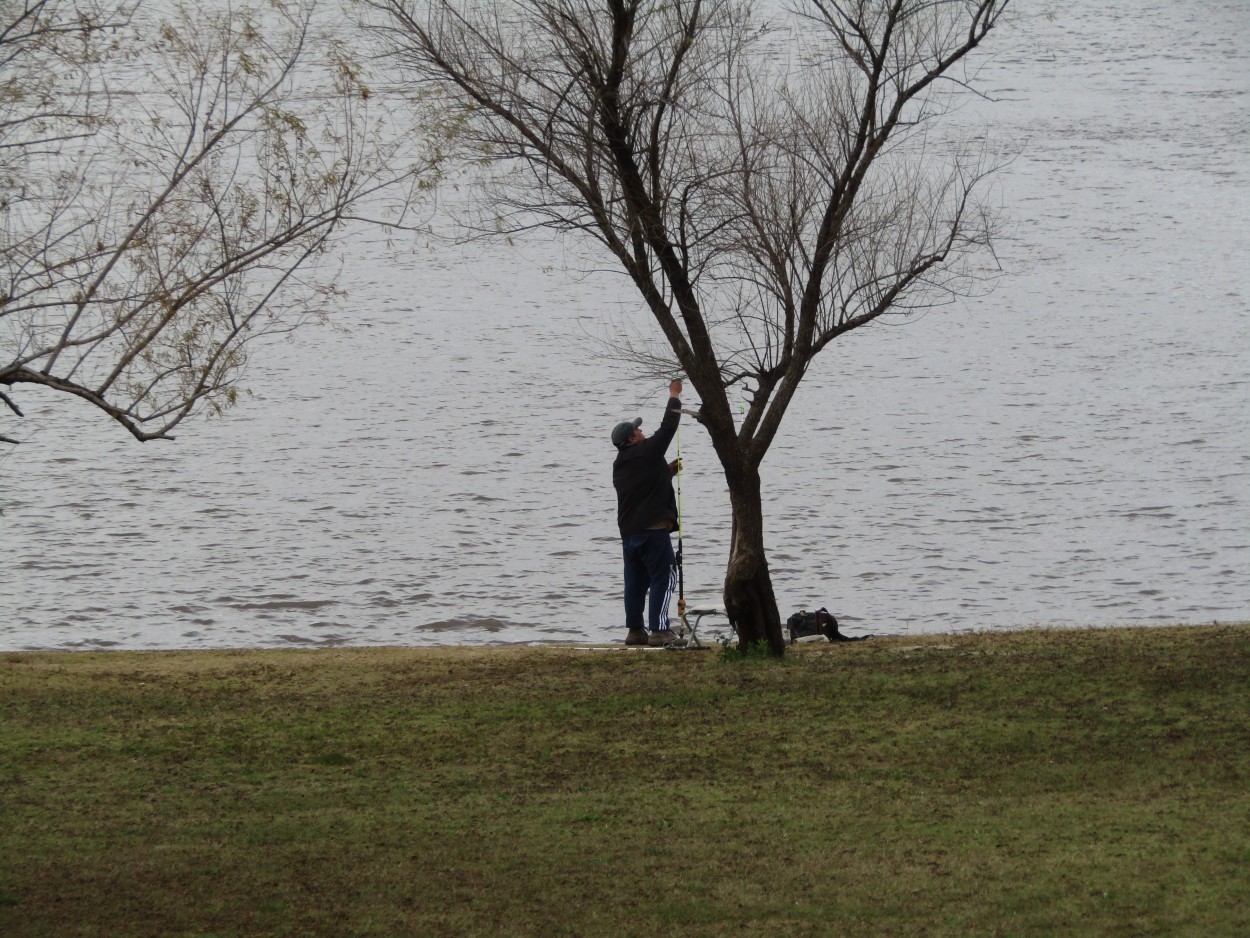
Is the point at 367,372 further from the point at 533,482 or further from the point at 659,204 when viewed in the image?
the point at 659,204

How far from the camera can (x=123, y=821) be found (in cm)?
724

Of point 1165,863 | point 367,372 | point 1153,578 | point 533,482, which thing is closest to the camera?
point 1165,863

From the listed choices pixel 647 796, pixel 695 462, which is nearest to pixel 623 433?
pixel 647 796

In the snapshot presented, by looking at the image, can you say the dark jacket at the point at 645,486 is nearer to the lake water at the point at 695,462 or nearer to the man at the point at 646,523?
the man at the point at 646,523

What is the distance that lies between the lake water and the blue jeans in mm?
3688

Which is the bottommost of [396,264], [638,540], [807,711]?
[807,711]

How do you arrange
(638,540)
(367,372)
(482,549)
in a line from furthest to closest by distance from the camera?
(367,372) → (482,549) → (638,540)

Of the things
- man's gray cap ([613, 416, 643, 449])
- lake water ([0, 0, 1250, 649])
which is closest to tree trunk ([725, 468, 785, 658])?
man's gray cap ([613, 416, 643, 449])

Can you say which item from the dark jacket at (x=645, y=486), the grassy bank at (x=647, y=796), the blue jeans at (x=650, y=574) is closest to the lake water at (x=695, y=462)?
the blue jeans at (x=650, y=574)

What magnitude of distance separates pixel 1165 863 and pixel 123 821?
485 cm

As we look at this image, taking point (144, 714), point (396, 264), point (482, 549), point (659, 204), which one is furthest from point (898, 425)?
point (144, 714)

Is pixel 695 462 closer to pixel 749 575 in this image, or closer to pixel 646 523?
pixel 646 523

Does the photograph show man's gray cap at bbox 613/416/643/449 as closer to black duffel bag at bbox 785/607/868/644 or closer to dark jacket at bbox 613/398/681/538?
dark jacket at bbox 613/398/681/538

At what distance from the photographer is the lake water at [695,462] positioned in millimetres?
18641
